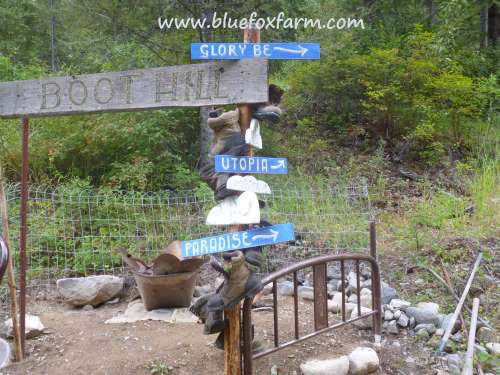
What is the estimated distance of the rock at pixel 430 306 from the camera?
4.29 metres

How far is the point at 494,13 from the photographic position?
11773 mm

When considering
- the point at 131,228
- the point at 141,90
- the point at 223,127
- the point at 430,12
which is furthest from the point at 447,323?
the point at 430,12

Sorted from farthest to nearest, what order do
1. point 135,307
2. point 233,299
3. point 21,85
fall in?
point 135,307, point 21,85, point 233,299

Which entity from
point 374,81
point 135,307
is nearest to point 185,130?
point 374,81

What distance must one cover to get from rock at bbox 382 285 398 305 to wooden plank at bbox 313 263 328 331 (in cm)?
122

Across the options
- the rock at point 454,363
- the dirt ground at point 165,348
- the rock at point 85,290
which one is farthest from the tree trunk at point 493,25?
the rock at point 85,290

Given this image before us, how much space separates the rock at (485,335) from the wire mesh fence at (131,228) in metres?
1.61

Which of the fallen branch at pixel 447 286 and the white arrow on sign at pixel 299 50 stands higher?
the white arrow on sign at pixel 299 50

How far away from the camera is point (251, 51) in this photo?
8.23 feet

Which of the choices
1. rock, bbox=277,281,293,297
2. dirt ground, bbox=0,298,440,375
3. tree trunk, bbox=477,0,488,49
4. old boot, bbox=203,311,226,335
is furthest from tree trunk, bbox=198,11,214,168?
tree trunk, bbox=477,0,488,49

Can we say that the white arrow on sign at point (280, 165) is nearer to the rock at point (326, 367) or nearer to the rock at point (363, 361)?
the rock at point (326, 367)

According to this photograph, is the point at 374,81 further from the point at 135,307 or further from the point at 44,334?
the point at 44,334

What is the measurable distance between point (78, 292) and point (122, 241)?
44.7 inches

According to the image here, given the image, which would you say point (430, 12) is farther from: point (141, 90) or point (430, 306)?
point (141, 90)
